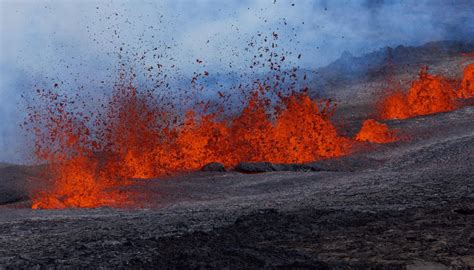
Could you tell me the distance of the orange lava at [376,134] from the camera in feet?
63.4

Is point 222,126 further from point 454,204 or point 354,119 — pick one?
point 454,204

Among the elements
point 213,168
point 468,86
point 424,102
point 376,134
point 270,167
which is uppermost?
point 468,86

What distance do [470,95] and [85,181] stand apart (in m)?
18.7

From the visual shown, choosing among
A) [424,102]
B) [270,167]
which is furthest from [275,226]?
[424,102]

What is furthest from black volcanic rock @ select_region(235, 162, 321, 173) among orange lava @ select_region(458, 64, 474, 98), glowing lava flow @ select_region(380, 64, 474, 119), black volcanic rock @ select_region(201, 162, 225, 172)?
orange lava @ select_region(458, 64, 474, 98)

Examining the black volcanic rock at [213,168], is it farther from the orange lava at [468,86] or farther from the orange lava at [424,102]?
the orange lava at [468,86]

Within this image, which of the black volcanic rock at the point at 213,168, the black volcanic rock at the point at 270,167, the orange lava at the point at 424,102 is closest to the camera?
the black volcanic rock at the point at 270,167

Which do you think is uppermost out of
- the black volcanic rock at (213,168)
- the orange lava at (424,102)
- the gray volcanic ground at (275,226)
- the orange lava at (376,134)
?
the orange lava at (424,102)

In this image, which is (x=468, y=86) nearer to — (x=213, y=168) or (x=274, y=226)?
(x=213, y=168)

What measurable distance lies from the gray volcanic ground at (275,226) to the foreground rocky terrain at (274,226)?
2cm

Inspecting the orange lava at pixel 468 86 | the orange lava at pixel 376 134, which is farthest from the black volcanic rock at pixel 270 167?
the orange lava at pixel 468 86

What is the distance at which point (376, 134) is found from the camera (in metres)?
19.6

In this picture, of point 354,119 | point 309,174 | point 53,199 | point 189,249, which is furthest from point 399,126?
point 189,249

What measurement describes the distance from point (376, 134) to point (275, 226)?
39.1 feet
